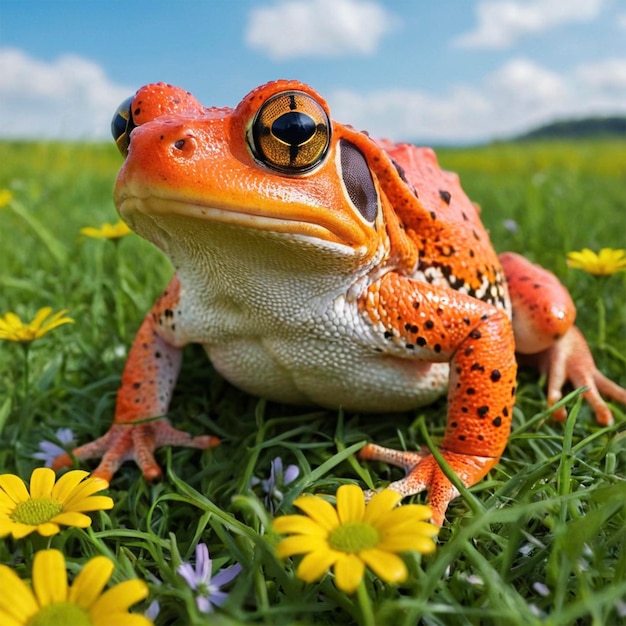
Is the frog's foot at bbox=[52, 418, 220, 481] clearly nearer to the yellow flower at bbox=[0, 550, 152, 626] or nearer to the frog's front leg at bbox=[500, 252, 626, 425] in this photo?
the yellow flower at bbox=[0, 550, 152, 626]

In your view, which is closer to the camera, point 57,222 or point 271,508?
point 271,508

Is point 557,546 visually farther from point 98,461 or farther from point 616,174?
point 616,174

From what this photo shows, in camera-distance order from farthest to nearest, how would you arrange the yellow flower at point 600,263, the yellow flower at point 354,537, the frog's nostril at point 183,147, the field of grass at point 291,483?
the yellow flower at point 600,263
the frog's nostril at point 183,147
the field of grass at point 291,483
the yellow flower at point 354,537

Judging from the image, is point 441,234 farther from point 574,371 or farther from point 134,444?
point 134,444

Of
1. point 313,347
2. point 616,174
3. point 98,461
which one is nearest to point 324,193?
point 313,347

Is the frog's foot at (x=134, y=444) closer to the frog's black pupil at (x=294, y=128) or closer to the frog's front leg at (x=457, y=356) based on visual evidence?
the frog's front leg at (x=457, y=356)

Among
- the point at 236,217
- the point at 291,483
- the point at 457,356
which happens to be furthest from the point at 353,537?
the point at 457,356

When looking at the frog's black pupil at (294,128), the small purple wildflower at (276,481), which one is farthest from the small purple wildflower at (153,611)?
the frog's black pupil at (294,128)
